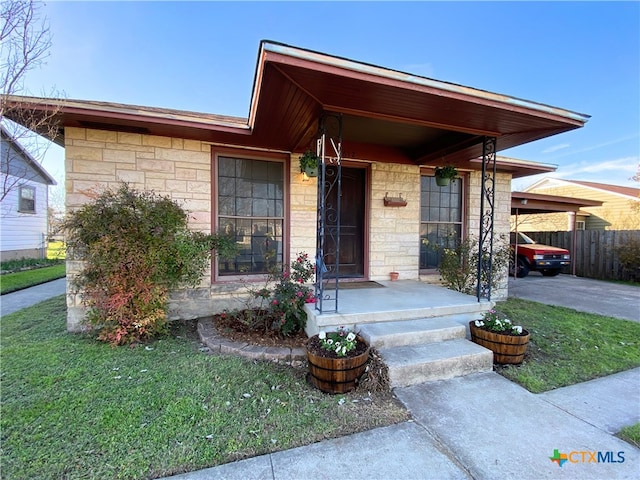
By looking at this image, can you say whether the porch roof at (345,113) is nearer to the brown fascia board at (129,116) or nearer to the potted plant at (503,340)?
the brown fascia board at (129,116)

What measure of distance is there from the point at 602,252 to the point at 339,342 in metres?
11.8

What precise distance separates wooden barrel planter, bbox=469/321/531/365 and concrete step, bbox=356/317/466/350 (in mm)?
310

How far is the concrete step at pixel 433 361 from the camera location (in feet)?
8.54

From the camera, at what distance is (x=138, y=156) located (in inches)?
159

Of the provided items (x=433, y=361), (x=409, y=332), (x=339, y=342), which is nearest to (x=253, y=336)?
(x=339, y=342)

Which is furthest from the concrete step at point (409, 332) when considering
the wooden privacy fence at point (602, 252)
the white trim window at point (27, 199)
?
the white trim window at point (27, 199)

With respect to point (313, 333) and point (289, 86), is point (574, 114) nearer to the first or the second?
point (289, 86)

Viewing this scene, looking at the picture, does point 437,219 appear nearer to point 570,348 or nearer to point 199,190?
point 570,348

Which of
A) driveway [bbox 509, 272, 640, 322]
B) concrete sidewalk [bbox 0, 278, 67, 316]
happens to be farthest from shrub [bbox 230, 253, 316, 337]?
driveway [bbox 509, 272, 640, 322]

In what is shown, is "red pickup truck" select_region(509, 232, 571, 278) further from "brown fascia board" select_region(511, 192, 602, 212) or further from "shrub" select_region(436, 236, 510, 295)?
"shrub" select_region(436, 236, 510, 295)

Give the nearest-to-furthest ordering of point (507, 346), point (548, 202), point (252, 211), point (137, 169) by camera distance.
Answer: point (507, 346) < point (137, 169) < point (252, 211) < point (548, 202)

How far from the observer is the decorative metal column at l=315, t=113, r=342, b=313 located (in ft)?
10.1

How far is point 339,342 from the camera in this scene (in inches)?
105

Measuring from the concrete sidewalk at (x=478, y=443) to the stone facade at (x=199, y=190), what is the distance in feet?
9.67
